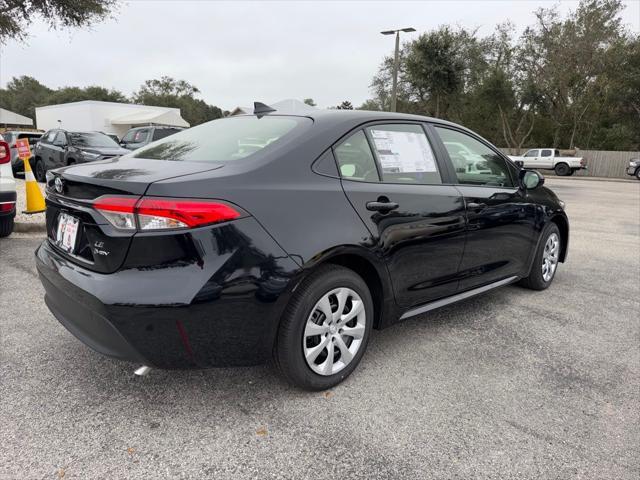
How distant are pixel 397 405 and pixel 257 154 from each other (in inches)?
59.7

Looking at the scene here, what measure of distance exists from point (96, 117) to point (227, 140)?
137 ft

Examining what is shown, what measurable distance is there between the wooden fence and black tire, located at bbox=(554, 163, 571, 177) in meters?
1.67

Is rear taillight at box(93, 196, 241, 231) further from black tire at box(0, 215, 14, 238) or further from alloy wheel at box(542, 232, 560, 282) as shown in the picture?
black tire at box(0, 215, 14, 238)

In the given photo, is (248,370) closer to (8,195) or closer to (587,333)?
(587,333)

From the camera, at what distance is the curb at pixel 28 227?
6.21 metres

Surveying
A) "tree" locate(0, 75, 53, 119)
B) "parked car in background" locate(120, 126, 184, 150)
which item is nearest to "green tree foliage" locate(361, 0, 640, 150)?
"parked car in background" locate(120, 126, 184, 150)

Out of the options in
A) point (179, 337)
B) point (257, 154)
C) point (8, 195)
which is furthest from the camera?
point (8, 195)

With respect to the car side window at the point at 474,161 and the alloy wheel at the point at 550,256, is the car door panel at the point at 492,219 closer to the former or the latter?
the car side window at the point at 474,161

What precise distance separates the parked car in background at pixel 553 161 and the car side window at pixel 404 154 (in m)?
28.2

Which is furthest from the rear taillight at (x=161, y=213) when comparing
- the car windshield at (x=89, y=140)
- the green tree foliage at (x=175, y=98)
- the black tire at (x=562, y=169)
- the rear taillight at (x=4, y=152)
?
the green tree foliage at (x=175, y=98)

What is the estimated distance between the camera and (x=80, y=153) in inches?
443

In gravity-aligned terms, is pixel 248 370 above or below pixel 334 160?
below

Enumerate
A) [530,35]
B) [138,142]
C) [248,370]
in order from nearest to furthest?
[248,370] → [138,142] → [530,35]

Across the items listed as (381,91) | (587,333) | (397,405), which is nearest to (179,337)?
(397,405)
